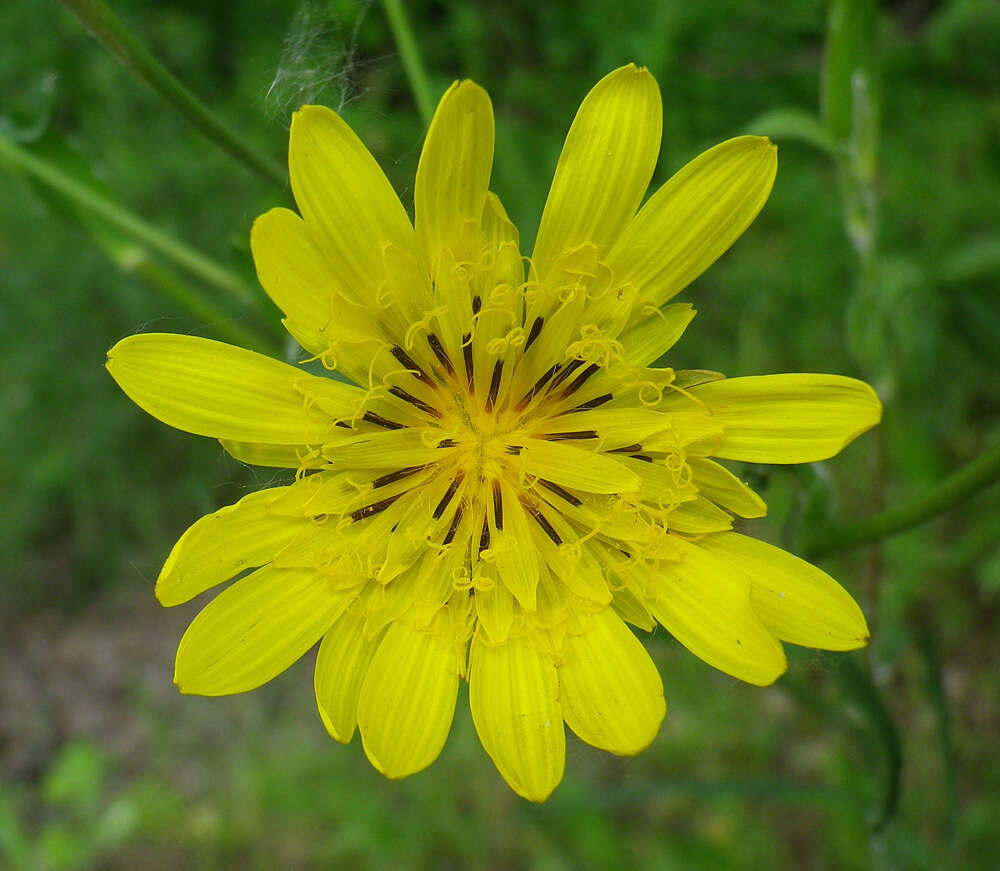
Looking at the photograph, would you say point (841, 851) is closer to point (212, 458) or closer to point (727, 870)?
point (727, 870)

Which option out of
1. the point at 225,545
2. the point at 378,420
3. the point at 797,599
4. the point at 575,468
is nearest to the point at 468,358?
the point at 378,420

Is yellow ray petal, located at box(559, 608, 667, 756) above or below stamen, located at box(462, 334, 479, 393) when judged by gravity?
below

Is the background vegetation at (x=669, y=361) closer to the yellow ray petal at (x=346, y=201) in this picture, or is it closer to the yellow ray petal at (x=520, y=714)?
the yellow ray petal at (x=346, y=201)

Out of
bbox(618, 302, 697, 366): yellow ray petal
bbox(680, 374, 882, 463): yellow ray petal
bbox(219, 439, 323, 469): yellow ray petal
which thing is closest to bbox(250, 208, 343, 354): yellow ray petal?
bbox(219, 439, 323, 469): yellow ray petal

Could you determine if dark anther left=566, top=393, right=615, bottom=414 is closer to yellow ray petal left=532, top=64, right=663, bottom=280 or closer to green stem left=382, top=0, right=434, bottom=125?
yellow ray petal left=532, top=64, right=663, bottom=280

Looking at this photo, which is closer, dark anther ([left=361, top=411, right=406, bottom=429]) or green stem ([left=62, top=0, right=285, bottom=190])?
green stem ([left=62, top=0, right=285, bottom=190])

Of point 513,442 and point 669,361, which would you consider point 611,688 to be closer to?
point 513,442

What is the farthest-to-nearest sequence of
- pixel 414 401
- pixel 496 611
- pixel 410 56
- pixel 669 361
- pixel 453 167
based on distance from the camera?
1. pixel 669 361
2. pixel 410 56
3. pixel 414 401
4. pixel 496 611
5. pixel 453 167

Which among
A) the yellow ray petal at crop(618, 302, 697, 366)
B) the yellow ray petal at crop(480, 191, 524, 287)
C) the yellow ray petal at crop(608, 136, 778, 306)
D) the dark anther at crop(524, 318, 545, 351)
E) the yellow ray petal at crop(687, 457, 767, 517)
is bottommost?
the yellow ray petal at crop(687, 457, 767, 517)
